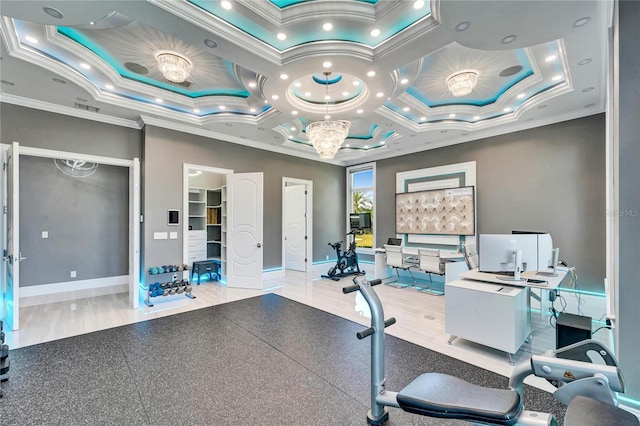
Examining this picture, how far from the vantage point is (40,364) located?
2.76 meters

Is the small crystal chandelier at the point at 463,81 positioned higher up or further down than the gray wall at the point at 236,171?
higher up

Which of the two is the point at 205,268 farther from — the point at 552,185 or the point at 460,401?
the point at 552,185

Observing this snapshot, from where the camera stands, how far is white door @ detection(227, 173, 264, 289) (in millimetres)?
5848

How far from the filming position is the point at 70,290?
17.3 feet

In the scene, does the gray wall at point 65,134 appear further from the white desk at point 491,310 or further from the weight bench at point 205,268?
the white desk at point 491,310

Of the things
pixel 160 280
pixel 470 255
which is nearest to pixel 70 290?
pixel 160 280

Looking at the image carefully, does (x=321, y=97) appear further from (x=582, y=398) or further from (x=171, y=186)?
(x=582, y=398)

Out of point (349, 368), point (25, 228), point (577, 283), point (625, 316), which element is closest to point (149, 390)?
point (349, 368)

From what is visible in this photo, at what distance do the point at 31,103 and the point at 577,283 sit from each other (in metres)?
9.25

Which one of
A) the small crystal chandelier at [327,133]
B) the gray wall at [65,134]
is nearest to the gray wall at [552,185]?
the small crystal chandelier at [327,133]

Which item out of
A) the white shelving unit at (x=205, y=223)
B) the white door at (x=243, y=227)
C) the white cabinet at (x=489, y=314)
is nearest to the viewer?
the white cabinet at (x=489, y=314)

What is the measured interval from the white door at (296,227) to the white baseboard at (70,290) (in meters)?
3.81

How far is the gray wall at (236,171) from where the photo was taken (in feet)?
17.0

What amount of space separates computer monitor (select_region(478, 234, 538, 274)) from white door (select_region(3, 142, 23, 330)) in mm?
5820
